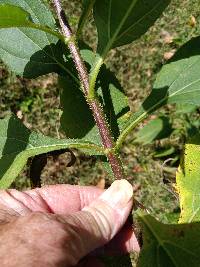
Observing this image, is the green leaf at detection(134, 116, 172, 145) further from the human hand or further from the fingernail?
the fingernail

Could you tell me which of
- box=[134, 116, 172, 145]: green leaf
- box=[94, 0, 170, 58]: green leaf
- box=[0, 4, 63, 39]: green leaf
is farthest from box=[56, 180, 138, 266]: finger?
box=[134, 116, 172, 145]: green leaf

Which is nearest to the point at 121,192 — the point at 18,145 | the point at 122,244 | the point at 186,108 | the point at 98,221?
the point at 98,221

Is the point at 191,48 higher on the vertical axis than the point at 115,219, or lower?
higher

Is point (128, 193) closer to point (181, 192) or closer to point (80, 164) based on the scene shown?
point (181, 192)

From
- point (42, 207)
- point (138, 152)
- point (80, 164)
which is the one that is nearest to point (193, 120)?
point (138, 152)

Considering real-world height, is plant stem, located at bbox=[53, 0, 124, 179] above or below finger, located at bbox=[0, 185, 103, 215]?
above
